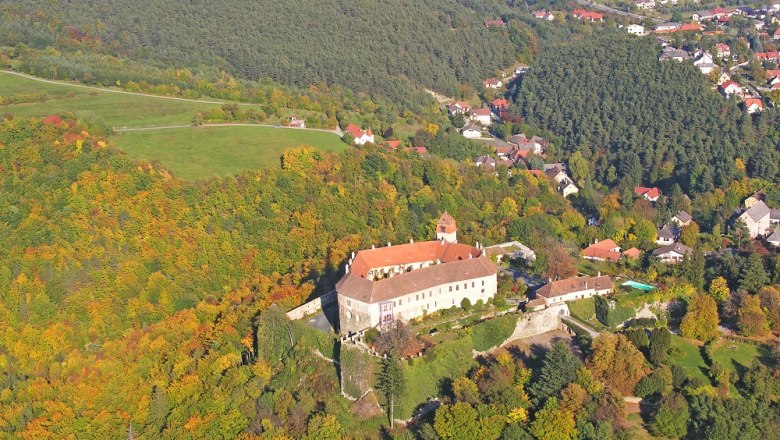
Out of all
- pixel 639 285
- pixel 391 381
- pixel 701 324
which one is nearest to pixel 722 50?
pixel 639 285

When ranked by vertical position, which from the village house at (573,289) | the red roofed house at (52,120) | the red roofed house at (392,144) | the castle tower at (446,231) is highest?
the red roofed house at (52,120)

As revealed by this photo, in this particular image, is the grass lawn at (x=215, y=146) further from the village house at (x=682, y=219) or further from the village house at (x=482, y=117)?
the village house at (x=482, y=117)

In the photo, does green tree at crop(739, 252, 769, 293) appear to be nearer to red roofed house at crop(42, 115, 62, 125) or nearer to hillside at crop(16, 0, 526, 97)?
red roofed house at crop(42, 115, 62, 125)

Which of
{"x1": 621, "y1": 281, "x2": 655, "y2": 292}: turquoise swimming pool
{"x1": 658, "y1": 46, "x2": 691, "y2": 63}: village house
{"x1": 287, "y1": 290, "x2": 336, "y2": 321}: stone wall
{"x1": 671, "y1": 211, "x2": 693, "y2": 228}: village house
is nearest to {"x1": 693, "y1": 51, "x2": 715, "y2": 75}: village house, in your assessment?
{"x1": 658, "y1": 46, "x2": 691, "y2": 63}: village house

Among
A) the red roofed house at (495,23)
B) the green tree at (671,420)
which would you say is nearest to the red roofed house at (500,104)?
the red roofed house at (495,23)

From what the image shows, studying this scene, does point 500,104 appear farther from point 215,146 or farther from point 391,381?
point 391,381

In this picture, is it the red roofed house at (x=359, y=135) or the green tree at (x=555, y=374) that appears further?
the red roofed house at (x=359, y=135)
